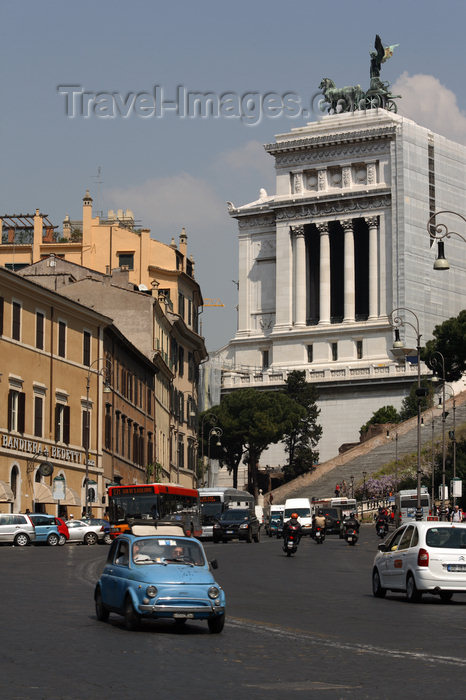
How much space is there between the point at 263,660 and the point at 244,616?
615 cm

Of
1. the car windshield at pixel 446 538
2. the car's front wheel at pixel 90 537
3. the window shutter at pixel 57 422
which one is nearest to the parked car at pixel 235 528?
the window shutter at pixel 57 422

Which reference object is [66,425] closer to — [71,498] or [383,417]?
[71,498]

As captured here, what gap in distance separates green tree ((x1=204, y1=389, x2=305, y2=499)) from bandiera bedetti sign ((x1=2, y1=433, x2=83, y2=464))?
50496mm

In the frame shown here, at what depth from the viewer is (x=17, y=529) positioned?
2062 inches

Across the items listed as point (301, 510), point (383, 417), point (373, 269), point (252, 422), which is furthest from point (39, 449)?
point (373, 269)

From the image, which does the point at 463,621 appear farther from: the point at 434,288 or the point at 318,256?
the point at 318,256

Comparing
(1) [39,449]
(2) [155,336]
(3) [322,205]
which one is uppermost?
(3) [322,205]

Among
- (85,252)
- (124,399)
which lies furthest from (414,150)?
(124,399)

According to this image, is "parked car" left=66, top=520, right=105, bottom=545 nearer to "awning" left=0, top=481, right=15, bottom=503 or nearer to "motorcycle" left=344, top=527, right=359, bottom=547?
"awning" left=0, top=481, right=15, bottom=503

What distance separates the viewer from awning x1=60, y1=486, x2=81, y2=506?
65.6 metres

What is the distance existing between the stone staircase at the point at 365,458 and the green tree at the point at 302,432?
272 inches

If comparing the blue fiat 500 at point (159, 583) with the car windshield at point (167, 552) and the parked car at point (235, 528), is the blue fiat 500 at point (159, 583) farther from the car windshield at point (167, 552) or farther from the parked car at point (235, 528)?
the parked car at point (235, 528)

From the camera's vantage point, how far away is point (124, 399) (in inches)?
3036

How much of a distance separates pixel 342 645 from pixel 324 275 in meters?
133
